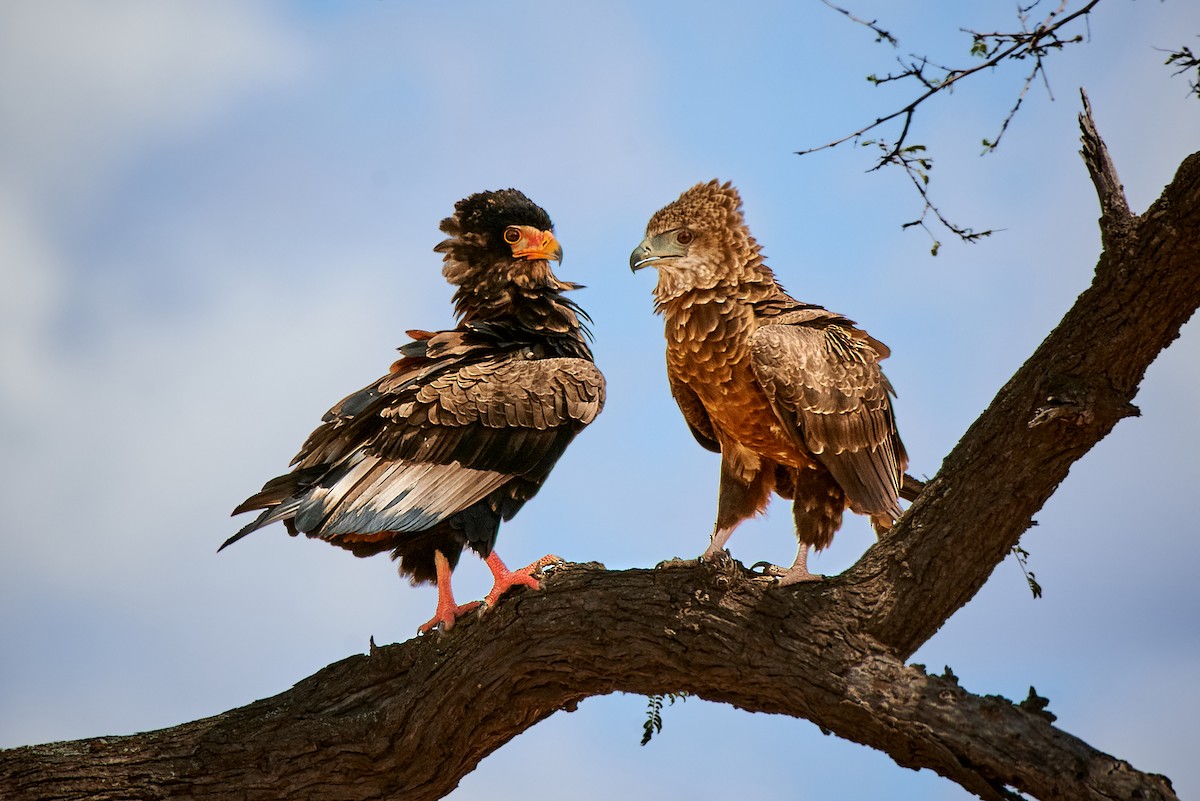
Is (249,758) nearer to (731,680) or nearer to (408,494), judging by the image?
(408,494)

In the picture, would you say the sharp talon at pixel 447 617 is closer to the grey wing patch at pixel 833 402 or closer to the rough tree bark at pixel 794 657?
the rough tree bark at pixel 794 657

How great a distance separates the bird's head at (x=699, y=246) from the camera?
4629 mm

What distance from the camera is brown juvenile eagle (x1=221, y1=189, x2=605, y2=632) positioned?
4320 millimetres

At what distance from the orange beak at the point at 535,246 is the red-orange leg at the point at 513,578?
1.55 meters

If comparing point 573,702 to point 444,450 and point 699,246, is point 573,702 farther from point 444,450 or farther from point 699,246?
point 699,246

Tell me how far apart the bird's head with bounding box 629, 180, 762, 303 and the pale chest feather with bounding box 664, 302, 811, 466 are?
129 millimetres

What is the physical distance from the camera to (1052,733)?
11.0ft

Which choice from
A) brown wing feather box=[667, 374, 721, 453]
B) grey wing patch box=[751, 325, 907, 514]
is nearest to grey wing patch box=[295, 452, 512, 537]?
brown wing feather box=[667, 374, 721, 453]

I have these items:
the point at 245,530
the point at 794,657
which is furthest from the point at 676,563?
the point at 245,530

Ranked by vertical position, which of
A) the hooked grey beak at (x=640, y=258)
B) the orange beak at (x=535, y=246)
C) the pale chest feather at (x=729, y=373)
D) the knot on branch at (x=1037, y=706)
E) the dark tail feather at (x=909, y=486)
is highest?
the orange beak at (x=535, y=246)

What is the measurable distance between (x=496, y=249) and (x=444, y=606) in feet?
5.77

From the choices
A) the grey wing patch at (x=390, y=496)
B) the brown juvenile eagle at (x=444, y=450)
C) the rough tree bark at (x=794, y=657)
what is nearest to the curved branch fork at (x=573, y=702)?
the rough tree bark at (x=794, y=657)

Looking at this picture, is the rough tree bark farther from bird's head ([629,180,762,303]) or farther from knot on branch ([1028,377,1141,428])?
bird's head ([629,180,762,303])

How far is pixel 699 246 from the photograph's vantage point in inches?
184
